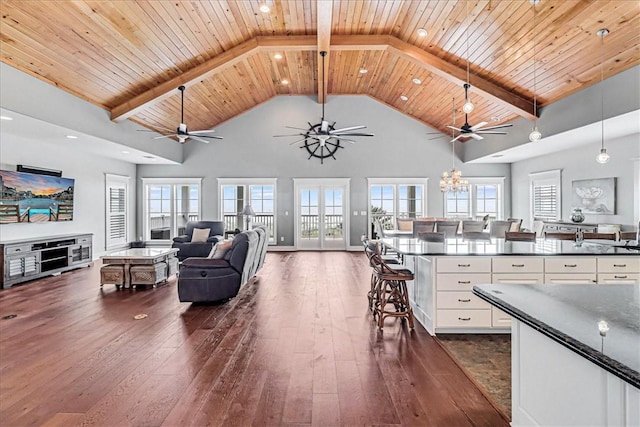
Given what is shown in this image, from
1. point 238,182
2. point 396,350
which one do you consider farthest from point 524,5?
point 238,182

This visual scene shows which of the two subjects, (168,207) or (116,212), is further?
(168,207)

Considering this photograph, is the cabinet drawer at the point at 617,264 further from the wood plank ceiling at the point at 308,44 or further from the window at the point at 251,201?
the window at the point at 251,201

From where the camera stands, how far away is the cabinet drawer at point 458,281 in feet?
11.0

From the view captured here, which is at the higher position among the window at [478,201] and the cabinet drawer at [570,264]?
the window at [478,201]

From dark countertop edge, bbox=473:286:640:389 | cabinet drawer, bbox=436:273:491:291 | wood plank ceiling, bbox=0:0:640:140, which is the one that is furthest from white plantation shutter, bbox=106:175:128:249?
dark countertop edge, bbox=473:286:640:389

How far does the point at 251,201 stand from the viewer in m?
10.2

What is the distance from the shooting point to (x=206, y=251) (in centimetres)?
758

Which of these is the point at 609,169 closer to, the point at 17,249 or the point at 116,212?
the point at 17,249

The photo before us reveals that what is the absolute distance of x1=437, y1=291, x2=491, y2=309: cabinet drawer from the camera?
336 cm

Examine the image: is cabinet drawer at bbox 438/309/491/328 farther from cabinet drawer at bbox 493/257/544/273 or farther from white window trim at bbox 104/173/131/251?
white window trim at bbox 104/173/131/251

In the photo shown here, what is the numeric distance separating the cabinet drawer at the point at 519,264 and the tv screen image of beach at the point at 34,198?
7.67 metres

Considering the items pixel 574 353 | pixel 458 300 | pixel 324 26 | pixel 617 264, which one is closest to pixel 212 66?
pixel 324 26

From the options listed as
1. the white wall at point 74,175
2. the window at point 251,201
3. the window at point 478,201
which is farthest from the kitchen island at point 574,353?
the window at point 478,201

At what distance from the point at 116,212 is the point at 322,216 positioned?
5723 millimetres
